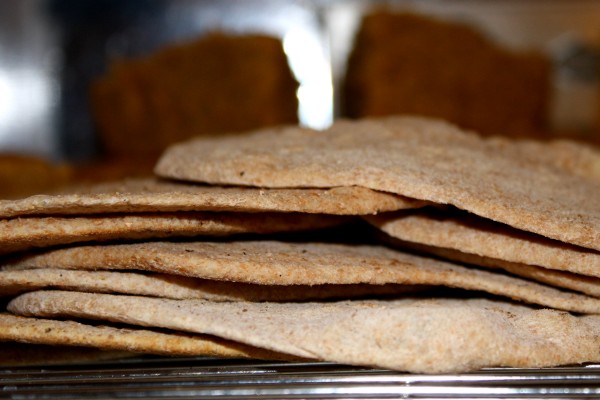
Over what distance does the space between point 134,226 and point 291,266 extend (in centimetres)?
19

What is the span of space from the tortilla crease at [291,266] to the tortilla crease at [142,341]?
0.24ft

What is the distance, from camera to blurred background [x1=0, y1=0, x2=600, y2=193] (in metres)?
2.06

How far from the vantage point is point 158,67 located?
210cm

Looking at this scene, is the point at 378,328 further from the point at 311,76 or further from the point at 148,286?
the point at 311,76

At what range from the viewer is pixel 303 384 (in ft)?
2.18

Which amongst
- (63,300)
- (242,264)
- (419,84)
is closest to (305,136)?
(242,264)

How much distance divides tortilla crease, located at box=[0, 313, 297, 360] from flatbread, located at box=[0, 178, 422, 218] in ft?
0.46

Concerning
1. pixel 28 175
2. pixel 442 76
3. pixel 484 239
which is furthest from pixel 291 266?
pixel 442 76

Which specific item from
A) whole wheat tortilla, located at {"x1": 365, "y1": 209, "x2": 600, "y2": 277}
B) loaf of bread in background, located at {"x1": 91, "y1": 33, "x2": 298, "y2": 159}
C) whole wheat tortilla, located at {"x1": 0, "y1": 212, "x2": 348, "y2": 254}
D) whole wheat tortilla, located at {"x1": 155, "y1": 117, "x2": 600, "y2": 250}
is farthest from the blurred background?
whole wheat tortilla, located at {"x1": 365, "y1": 209, "x2": 600, "y2": 277}

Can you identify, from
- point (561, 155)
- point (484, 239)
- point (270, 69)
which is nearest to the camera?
point (484, 239)

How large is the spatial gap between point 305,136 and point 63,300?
47 centimetres

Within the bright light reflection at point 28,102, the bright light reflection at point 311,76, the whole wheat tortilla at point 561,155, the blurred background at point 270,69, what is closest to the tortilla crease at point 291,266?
the whole wheat tortilla at point 561,155

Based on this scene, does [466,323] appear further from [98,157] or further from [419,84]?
[98,157]

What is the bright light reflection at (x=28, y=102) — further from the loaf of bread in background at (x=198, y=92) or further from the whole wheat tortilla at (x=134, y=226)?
the whole wheat tortilla at (x=134, y=226)
